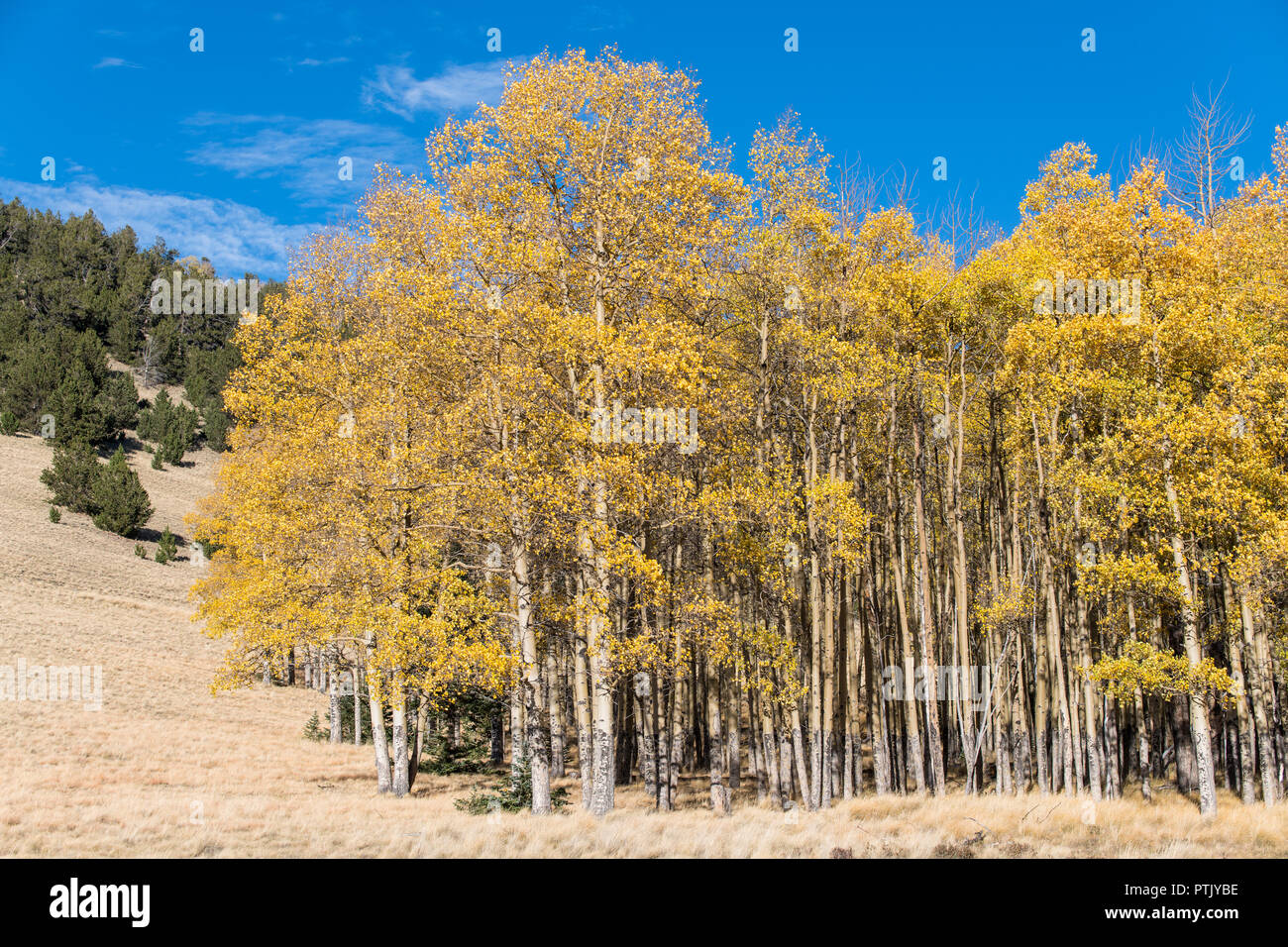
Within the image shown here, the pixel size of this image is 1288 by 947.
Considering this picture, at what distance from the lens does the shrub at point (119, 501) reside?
61.0 m

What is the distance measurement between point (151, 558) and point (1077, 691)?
201 feet

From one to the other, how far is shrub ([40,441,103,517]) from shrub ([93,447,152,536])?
1284 millimetres

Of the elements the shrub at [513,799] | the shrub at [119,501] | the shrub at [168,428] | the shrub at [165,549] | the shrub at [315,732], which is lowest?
the shrub at [315,732]

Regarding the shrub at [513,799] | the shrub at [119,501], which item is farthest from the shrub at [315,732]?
the shrub at [119,501]

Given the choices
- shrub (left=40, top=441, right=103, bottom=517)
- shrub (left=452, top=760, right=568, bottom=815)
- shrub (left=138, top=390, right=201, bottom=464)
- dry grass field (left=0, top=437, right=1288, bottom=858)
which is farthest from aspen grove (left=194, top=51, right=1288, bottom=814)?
shrub (left=138, top=390, right=201, bottom=464)

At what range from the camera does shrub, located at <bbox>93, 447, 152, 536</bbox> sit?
6100 cm

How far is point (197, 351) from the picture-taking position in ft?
335

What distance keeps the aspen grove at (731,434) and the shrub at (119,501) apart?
43.2 metres

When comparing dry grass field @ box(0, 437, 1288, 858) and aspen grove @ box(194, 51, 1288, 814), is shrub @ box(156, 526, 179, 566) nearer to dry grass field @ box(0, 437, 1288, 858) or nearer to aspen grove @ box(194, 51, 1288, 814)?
dry grass field @ box(0, 437, 1288, 858)

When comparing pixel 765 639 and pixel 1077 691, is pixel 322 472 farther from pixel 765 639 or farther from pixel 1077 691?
pixel 1077 691

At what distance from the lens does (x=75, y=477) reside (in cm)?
6256

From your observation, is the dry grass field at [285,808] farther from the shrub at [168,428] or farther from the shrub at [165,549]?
the shrub at [168,428]

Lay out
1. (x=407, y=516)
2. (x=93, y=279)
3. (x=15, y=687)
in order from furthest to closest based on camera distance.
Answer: (x=93, y=279) < (x=15, y=687) < (x=407, y=516)
